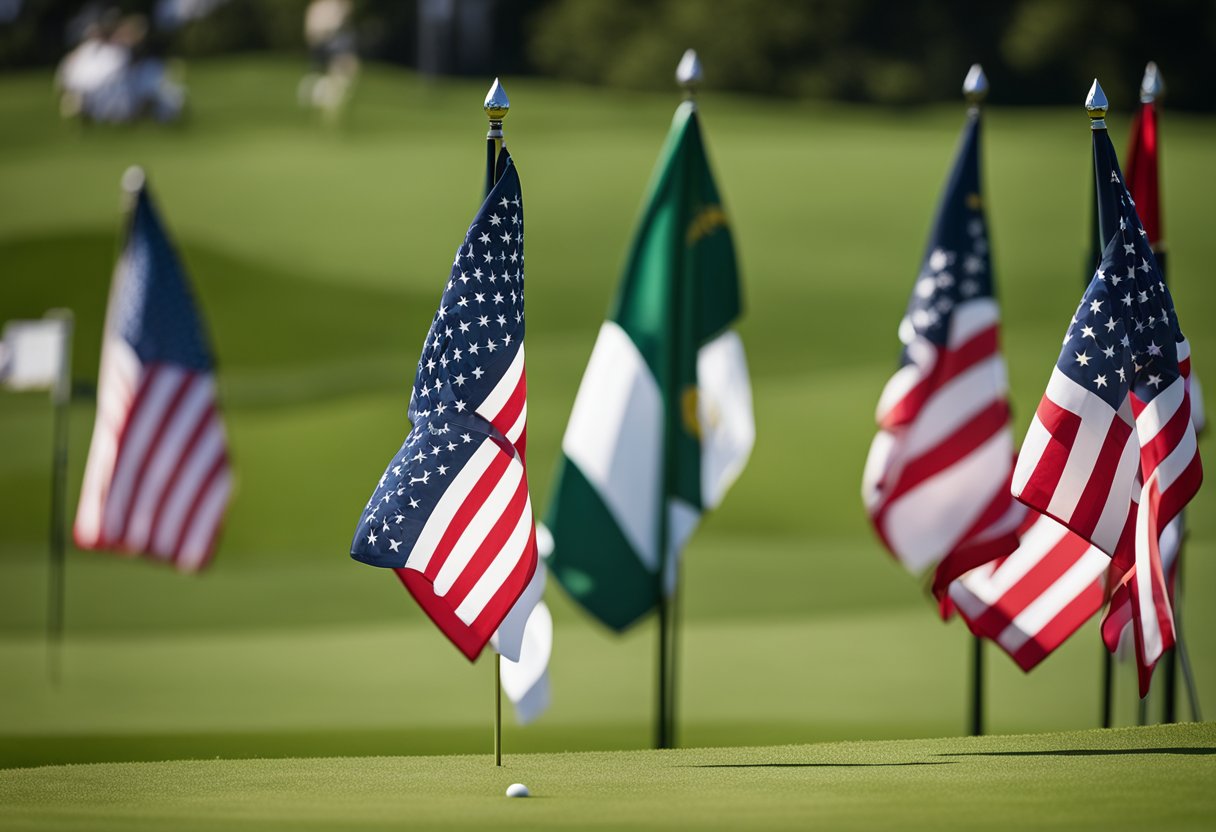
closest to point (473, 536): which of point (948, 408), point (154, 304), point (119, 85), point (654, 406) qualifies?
point (654, 406)

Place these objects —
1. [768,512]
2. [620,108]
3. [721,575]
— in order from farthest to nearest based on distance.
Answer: [620,108]
[768,512]
[721,575]

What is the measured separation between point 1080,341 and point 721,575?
1116 cm

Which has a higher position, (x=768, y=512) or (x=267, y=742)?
(x=768, y=512)

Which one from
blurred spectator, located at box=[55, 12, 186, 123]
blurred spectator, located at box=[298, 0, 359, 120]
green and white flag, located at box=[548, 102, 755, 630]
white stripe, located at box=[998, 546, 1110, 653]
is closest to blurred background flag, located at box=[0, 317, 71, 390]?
green and white flag, located at box=[548, 102, 755, 630]

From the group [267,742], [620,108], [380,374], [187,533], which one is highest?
[620,108]

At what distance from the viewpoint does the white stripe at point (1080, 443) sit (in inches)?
298

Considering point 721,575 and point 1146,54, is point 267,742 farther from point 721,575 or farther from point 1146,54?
point 1146,54

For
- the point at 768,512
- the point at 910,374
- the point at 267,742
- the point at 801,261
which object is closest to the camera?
the point at 910,374

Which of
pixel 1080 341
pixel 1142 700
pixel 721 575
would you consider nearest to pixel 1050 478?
pixel 1080 341

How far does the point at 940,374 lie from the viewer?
33.1 feet

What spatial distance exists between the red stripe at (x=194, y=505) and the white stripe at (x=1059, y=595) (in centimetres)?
591

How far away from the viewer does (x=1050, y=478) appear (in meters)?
7.56

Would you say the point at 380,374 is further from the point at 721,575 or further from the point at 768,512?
the point at 721,575

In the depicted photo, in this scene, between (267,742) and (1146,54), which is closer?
(267,742)
